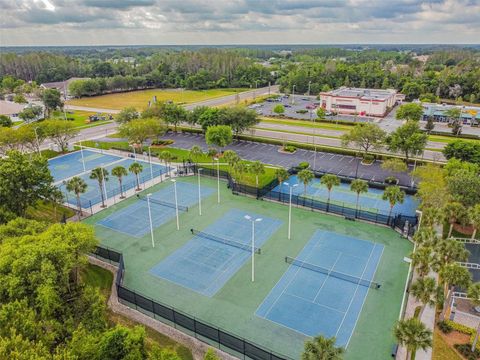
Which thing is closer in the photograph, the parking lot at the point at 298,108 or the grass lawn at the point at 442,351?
the grass lawn at the point at 442,351

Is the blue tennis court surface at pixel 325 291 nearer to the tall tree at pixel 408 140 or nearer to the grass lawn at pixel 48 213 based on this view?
the tall tree at pixel 408 140

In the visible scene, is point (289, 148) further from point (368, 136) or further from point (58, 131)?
point (58, 131)

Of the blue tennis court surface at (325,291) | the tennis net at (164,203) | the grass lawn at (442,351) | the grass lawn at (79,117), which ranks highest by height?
the grass lawn at (79,117)

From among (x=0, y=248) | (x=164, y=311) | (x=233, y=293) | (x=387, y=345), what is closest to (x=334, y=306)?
(x=387, y=345)

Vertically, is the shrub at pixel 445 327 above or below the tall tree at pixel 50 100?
below

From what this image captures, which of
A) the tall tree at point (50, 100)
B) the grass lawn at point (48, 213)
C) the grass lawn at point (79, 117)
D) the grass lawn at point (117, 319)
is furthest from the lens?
the tall tree at point (50, 100)

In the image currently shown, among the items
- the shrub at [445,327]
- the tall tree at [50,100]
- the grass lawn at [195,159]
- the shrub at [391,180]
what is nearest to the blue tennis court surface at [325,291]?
the shrub at [445,327]
